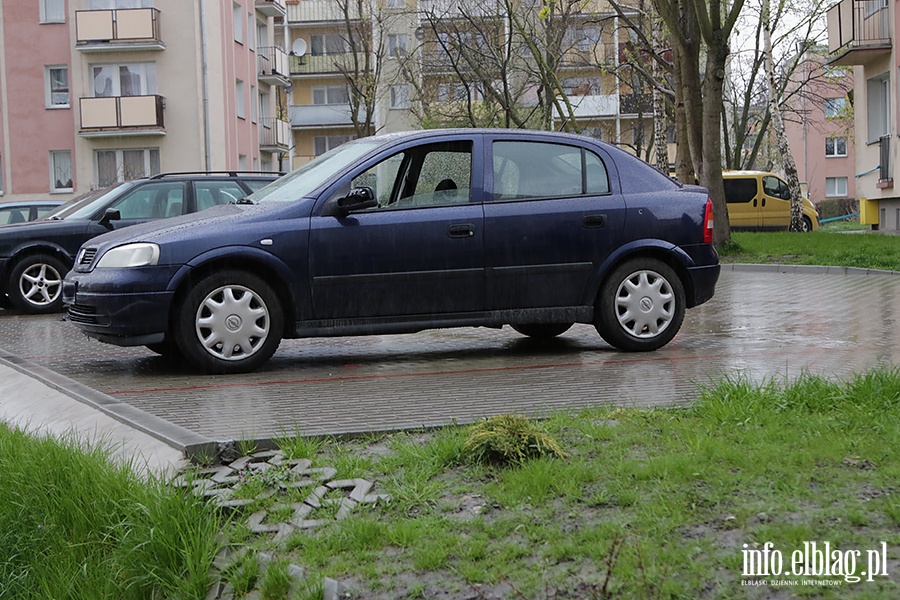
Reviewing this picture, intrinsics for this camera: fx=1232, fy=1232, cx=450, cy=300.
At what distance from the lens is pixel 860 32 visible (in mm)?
35219

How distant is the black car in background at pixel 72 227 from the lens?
16.5 meters

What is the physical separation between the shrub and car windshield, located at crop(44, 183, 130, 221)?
12.7 m

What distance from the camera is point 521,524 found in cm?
436

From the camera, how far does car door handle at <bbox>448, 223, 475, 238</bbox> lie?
A: 9352 millimetres

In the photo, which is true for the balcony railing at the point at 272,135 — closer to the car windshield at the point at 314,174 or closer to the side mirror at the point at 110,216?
the side mirror at the point at 110,216

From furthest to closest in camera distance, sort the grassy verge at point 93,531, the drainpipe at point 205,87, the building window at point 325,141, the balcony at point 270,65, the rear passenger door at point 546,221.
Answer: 1. the building window at point 325,141
2. the balcony at point 270,65
3. the drainpipe at point 205,87
4. the rear passenger door at point 546,221
5. the grassy verge at point 93,531

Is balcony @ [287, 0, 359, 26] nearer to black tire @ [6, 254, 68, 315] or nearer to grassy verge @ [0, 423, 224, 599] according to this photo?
black tire @ [6, 254, 68, 315]

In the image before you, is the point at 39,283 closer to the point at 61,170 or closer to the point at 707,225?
the point at 707,225

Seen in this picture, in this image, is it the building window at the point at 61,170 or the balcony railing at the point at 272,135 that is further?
the balcony railing at the point at 272,135

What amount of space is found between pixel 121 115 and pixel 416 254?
37780 mm

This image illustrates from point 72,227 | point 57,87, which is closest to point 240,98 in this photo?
point 57,87

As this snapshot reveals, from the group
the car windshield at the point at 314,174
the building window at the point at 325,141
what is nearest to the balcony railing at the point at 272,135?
the building window at the point at 325,141

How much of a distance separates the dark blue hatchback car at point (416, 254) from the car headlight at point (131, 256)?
11mm

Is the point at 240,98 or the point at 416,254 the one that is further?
the point at 240,98
